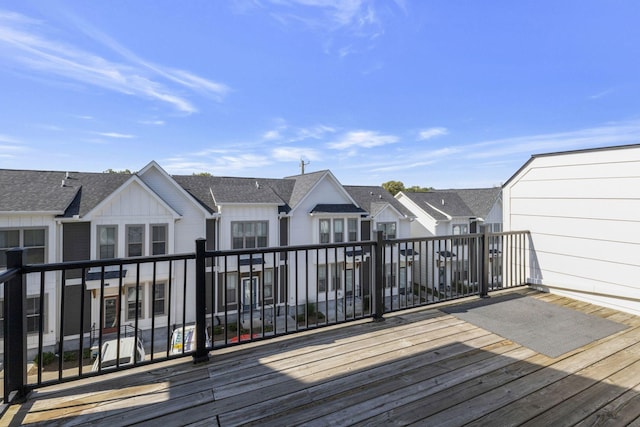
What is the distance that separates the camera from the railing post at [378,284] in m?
2.82

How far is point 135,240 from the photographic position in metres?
9.80

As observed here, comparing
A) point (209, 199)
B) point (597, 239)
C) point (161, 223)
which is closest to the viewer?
point (597, 239)

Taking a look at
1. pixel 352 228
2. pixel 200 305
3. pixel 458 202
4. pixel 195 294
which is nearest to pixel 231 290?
pixel 352 228

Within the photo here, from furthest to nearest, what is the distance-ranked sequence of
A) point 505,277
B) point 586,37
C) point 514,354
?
point 586,37
point 505,277
point 514,354

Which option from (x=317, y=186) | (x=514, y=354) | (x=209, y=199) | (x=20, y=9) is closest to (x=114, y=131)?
(x=209, y=199)

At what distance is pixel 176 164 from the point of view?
2009 cm

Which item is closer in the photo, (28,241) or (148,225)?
(28,241)

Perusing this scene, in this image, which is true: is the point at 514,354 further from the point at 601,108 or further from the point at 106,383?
the point at 601,108

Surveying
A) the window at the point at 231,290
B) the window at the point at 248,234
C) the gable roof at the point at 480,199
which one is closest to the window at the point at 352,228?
the window at the point at 248,234

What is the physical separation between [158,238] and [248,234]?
320 cm

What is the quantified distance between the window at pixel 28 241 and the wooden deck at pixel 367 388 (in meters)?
9.64

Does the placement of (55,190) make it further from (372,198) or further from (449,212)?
(449,212)

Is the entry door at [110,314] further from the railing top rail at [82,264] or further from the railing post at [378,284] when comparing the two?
the railing post at [378,284]

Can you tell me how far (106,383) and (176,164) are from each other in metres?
20.8
